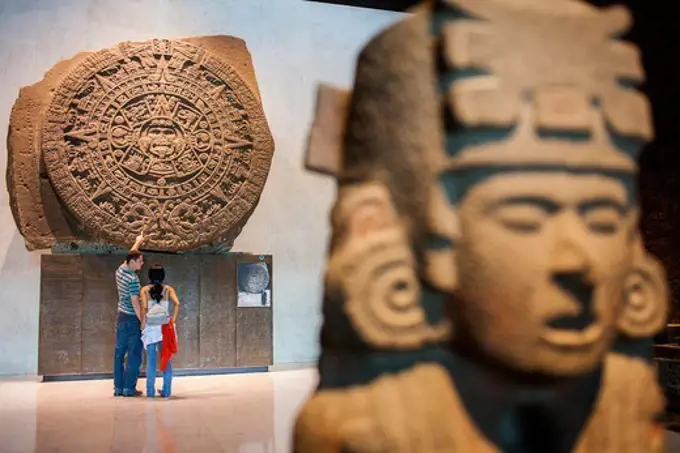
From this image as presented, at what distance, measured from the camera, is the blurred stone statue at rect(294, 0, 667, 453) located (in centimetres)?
191

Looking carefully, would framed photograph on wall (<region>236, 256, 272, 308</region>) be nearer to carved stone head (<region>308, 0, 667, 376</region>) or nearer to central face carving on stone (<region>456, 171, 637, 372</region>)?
carved stone head (<region>308, 0, 667, 376</region>)

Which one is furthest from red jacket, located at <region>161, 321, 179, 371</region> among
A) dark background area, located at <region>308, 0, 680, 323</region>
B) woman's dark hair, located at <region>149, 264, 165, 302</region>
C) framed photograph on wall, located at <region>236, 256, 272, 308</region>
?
dark background area, located at <region>308, 0, 680, 323</region>

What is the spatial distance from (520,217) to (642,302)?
60 cm

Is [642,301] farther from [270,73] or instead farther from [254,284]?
[270,73]

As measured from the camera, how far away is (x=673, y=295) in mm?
5379

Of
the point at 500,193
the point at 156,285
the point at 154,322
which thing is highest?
the point at 500,193

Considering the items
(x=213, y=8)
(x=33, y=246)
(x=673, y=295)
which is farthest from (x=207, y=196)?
(x=673, y=295)

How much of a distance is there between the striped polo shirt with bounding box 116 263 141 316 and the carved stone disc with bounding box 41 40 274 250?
0.76 meters

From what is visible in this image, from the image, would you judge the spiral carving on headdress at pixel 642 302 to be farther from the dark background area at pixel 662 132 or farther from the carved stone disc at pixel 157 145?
the carved stone disc at pixel 157 145

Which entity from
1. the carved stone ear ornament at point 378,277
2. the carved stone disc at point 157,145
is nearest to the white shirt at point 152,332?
the carved stone disc at point 157,145

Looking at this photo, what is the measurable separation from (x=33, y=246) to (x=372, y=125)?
5.04m

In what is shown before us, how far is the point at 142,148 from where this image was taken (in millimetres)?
6496

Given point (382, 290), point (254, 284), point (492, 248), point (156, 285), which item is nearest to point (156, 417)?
point (156, 285)

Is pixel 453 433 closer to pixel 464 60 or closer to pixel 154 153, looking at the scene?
pixel 464 60
